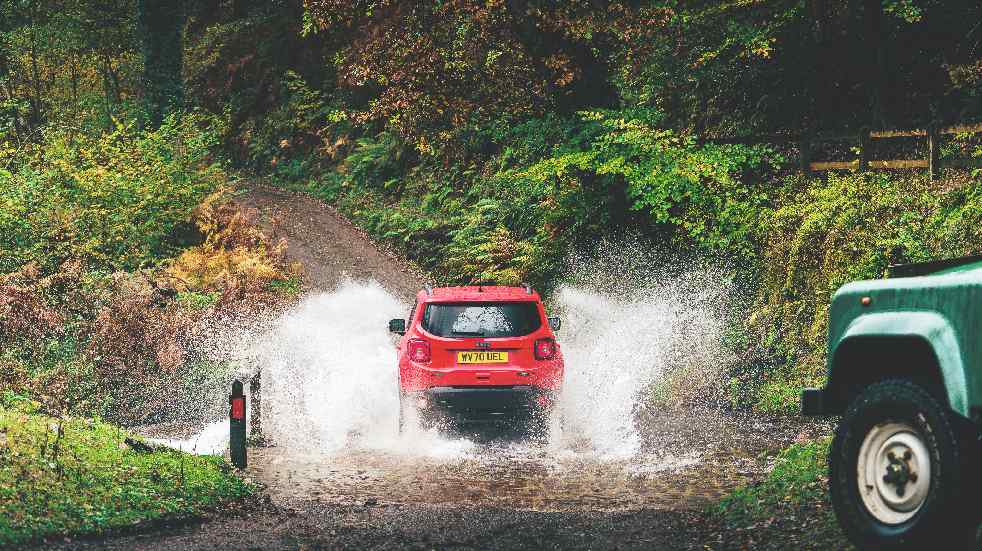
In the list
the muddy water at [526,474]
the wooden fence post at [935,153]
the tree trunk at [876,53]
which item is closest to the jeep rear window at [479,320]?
the muddy water at [526,474]

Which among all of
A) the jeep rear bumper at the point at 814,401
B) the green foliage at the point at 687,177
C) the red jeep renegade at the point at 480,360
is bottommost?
the red jeep renegade at the point at 480,360

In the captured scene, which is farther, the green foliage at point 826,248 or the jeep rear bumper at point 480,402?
the green foliage at point 826,248

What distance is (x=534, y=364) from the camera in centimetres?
1279

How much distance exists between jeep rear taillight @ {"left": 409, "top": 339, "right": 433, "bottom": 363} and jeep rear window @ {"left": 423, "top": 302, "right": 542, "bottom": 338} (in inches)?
7.3

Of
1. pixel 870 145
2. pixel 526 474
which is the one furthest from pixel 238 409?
pixel 870 145

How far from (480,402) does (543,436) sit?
0.94 metres

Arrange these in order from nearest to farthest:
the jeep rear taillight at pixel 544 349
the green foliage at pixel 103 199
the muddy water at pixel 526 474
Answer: the muddy water at pixel 526 474 < the jeep rear taillight at pixel 544 349 < the green foliage at pixel 103 199

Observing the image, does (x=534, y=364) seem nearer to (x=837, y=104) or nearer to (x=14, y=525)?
(x=14, y=525)

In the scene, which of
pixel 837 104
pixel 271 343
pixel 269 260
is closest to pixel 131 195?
pixel 269 260

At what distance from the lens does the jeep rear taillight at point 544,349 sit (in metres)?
12.8

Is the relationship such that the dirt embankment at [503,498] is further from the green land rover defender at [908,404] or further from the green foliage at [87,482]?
the green land rover defender at [908,404]

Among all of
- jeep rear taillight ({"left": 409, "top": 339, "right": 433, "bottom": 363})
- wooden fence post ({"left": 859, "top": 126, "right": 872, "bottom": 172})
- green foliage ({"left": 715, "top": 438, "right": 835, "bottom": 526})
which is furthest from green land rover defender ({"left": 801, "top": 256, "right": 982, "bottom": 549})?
wooden fence post ({"left": 859, "top": 126, "right": 872, "bottom": 172})

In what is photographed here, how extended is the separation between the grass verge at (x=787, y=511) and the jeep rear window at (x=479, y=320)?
3.81 m

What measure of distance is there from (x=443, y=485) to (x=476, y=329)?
2628mm
